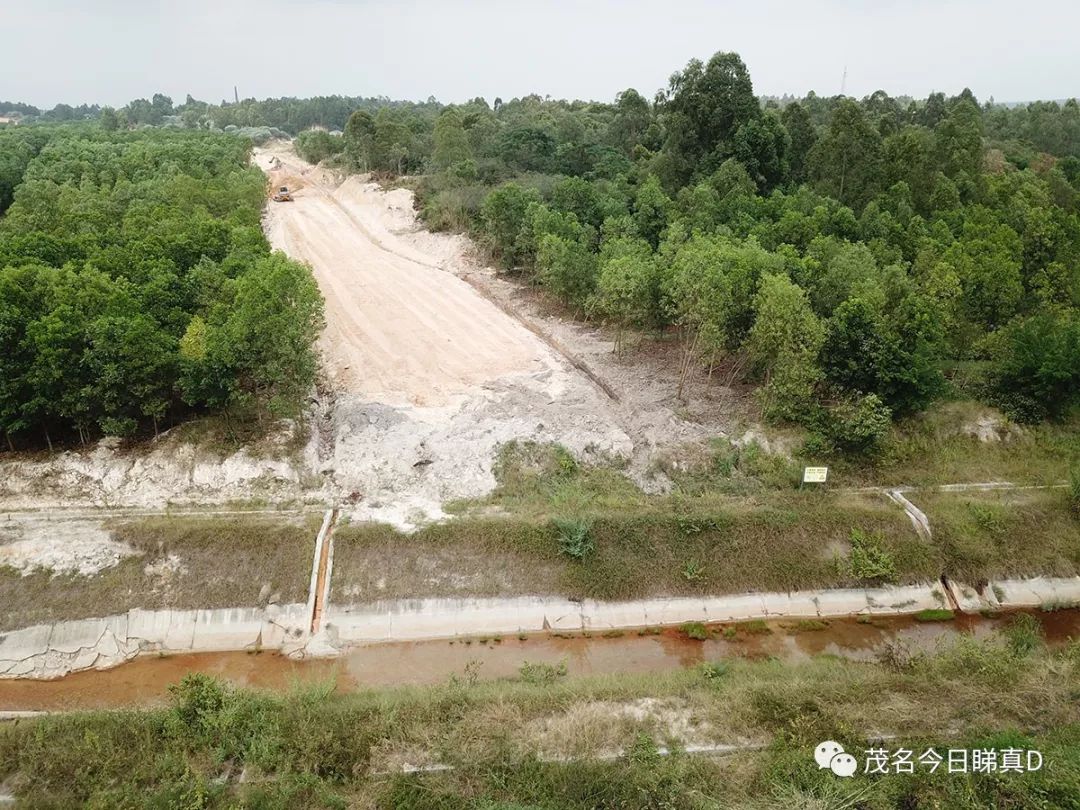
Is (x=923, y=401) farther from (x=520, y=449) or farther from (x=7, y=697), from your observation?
(x=7, y=697)

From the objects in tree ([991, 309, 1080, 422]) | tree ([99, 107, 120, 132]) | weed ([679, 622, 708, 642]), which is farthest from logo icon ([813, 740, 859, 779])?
tree ([99, 107, 120, 132])

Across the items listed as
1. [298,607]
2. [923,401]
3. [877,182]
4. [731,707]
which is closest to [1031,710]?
[731,707]

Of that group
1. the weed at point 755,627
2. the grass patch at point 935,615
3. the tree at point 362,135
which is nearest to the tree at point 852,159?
the grass patch at point 935,615

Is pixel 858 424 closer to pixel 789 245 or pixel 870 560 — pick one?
pixel 870 560

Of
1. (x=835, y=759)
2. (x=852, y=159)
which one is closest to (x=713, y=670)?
(x=835, y=759)

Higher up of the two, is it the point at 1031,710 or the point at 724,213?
the point at 724,213

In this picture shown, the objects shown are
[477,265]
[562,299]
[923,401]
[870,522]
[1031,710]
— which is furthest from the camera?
[477,265]
